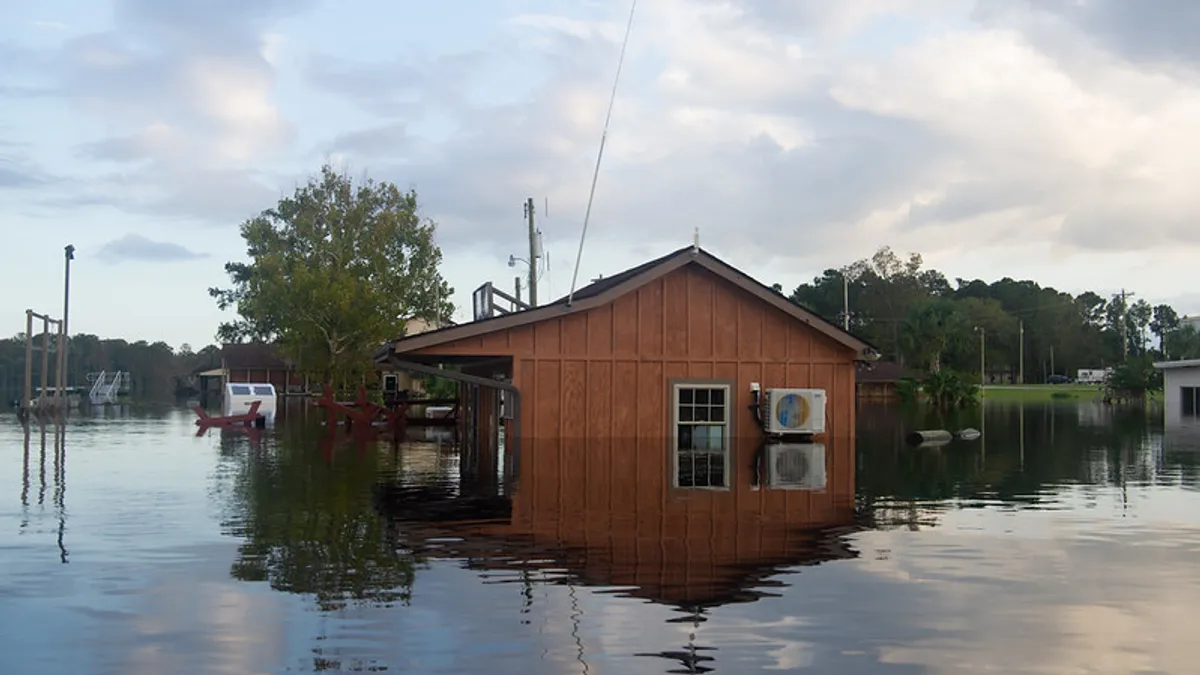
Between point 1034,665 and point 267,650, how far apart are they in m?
5.06

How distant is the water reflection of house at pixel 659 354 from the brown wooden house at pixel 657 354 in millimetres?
24

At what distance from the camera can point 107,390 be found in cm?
7075

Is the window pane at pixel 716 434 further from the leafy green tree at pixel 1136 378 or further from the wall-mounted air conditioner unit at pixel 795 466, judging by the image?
the leafy green tree at pixel 1136 378

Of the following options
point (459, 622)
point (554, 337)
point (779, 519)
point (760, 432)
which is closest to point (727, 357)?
point (760, 432)

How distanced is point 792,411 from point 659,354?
3.50 m

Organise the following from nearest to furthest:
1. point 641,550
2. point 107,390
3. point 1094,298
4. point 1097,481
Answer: point 641,550 < point 1097,481 < point 107,390 < point 1094,298

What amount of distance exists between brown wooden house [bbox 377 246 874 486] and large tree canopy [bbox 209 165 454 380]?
1109 inches

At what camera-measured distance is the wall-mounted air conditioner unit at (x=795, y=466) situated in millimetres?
18450

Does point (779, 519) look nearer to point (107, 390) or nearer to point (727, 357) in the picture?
point (727, 357)

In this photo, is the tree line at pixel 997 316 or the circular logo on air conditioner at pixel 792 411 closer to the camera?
the circular logo on air conditioner at pixel 792 411

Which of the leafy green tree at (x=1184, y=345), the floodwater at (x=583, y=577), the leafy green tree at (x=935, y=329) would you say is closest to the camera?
the floodwater at (x=583, y=577)

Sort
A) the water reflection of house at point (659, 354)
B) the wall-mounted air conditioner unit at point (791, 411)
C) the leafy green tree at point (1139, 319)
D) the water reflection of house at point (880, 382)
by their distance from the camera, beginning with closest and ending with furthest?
the water reflection of house at point (659, 354) → the wall-mounted air conditioner unit at point (791, 411) → the water reflection of house at point (880, 382) → the leafy green tree at point (1139, 319)

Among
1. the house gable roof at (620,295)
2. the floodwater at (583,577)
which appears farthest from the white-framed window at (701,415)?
the floodwater at (583,577)

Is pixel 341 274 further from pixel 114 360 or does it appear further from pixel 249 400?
pixel 114 360
